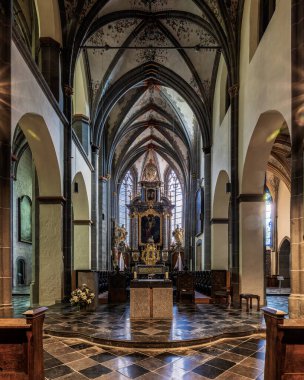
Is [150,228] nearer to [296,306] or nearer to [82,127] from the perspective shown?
[82,127]

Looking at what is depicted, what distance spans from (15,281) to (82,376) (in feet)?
53.4

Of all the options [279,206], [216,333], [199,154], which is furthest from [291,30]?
[279,206]

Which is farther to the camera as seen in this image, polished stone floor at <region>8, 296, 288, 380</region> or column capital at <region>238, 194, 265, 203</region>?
column capital at <region>238, 194, 265, 203</region>

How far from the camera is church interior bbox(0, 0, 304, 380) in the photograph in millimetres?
5699

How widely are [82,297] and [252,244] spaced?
16.3ft

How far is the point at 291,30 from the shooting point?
6.62m

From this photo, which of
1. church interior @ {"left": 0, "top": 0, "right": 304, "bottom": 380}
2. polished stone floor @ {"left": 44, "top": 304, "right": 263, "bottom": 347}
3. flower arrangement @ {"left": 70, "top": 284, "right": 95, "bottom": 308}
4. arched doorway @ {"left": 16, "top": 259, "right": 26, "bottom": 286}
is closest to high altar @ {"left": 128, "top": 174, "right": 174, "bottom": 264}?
church interior @ {"left": 0, "top": 0, "right": 304, "bottom": 380}

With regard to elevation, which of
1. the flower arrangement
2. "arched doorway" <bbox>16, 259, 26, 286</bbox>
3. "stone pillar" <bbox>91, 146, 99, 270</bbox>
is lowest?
"arched doorway" <bbox>16, 259, 26, 286</bbox>

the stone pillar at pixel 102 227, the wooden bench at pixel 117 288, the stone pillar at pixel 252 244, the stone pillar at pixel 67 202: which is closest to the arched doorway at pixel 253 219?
the stone pillar at pixel 252 244

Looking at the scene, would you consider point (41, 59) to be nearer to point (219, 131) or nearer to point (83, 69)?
point (83, 69)

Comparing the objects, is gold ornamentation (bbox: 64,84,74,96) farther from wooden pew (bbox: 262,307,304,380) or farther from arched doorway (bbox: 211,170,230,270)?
wooden pew (bbox: 262,307,304,380)

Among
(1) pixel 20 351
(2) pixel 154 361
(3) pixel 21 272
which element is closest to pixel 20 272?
(3) pixel 21 272

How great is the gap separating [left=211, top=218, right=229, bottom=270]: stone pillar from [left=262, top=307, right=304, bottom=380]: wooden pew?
11331mm

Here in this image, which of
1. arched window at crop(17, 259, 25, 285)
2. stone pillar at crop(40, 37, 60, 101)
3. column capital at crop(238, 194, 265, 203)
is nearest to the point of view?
stone pillar at crop(40, 37, 60, 101)
